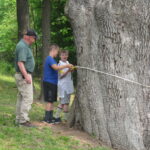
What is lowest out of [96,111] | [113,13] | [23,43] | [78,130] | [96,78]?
[78,130]

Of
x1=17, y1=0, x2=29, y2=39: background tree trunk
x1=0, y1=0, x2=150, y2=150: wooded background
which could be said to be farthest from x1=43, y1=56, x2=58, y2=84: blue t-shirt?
x1=17, y1=0, x2=29, y2=39: background tree trunk

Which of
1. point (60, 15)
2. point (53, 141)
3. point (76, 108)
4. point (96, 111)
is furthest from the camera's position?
point (60, 15)

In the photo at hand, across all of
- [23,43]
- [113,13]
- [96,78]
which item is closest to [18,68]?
[23,43]

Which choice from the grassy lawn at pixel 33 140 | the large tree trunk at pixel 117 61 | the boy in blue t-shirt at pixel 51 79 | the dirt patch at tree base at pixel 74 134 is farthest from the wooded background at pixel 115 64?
the boy in blue t-shirt at pixel 51 79

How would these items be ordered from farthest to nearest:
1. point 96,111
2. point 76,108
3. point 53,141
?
1. point 76,108
2. point 96,111
3. point 53,141

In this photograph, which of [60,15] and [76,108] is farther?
[60,15]

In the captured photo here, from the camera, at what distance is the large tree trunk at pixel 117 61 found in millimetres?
6770

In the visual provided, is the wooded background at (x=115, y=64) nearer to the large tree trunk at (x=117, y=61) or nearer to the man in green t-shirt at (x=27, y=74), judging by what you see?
the large tree trunk at (x=117, y=61)

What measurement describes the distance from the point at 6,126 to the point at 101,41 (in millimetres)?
2519

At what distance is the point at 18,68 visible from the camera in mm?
7332

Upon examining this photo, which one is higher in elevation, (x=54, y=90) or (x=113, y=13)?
(x=113, y=13)

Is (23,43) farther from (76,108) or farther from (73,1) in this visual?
(76,108)

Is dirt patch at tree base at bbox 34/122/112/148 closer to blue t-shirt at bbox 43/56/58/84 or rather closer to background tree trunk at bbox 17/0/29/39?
blue t-shirt at bbox 43/56/58/84

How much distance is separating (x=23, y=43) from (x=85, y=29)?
49.0 inches
